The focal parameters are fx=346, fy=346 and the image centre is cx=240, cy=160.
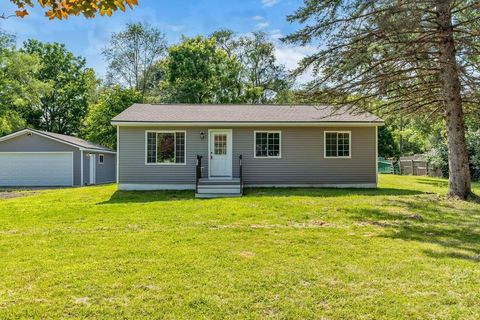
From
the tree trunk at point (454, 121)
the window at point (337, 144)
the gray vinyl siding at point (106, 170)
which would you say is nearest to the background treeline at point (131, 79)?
the gray vinyl siding at point (106, 170)

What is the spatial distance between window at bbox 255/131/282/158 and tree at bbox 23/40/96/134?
24671mm

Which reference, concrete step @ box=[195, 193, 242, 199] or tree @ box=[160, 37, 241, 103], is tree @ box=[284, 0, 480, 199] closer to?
concrete step @ box=[195, 193, 242, 199]

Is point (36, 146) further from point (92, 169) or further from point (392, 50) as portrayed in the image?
point (392, 50)

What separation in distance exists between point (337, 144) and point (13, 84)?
77.2 ft

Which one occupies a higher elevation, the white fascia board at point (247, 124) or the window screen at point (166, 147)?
the white fascia board at point (247, 124)

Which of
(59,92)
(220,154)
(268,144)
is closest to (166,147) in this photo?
(220,154)

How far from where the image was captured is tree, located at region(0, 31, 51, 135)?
24.1m

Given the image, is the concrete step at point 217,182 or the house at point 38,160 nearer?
the concrete step at point 217,182

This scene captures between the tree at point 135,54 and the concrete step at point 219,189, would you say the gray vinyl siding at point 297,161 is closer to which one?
the concrete step at point 219,189

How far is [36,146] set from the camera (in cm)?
1866

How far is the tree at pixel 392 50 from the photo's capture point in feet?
27.6

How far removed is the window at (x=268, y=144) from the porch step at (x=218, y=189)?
1.96 metres

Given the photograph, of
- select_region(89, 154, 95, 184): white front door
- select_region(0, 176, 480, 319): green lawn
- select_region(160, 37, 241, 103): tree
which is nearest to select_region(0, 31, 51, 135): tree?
select_region(89, 154, 95, 184): white front door

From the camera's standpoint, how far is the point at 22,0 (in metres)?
2.85
